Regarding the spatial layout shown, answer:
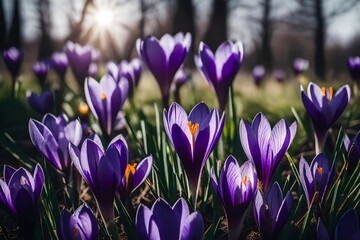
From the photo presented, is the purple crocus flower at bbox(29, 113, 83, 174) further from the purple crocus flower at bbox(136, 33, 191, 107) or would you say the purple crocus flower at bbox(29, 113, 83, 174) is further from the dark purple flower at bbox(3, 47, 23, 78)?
the dark purple flower at bbox(3, 47, 23, 78)

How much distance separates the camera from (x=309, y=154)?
2.28 m

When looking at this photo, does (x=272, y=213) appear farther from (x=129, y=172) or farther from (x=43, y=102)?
(x=43, y=102)

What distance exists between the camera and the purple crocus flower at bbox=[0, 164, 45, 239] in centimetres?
98

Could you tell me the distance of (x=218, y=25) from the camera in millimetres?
10547

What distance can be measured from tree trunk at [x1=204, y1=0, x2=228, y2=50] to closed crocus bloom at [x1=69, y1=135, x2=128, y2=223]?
9.44 m

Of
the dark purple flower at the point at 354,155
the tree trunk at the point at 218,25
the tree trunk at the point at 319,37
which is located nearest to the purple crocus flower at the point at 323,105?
the dark purple flower at the point at 354,155

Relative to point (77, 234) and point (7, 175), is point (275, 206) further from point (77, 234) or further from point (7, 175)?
point (7, 175)

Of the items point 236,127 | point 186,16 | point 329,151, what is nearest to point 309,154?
point 329,151

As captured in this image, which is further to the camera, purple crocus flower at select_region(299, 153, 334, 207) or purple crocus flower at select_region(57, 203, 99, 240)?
purple crocus flower at select_region(299, 153, 334, 207)

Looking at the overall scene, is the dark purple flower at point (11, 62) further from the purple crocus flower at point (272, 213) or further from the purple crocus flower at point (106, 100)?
the purple crocus flower at point (272, 213)

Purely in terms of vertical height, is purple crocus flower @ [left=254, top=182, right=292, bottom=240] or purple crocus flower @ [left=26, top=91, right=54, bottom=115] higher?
purple crocus flower @ [left=254, top=182, right=292, bottom=240]

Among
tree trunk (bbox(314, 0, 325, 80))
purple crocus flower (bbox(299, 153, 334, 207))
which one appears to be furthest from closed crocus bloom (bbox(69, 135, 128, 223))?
tree trunk (bbox(314, 0, 325, 80))

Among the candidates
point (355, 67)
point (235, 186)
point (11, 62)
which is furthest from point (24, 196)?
point (11, 62)

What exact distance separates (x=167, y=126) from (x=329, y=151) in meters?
0.99
